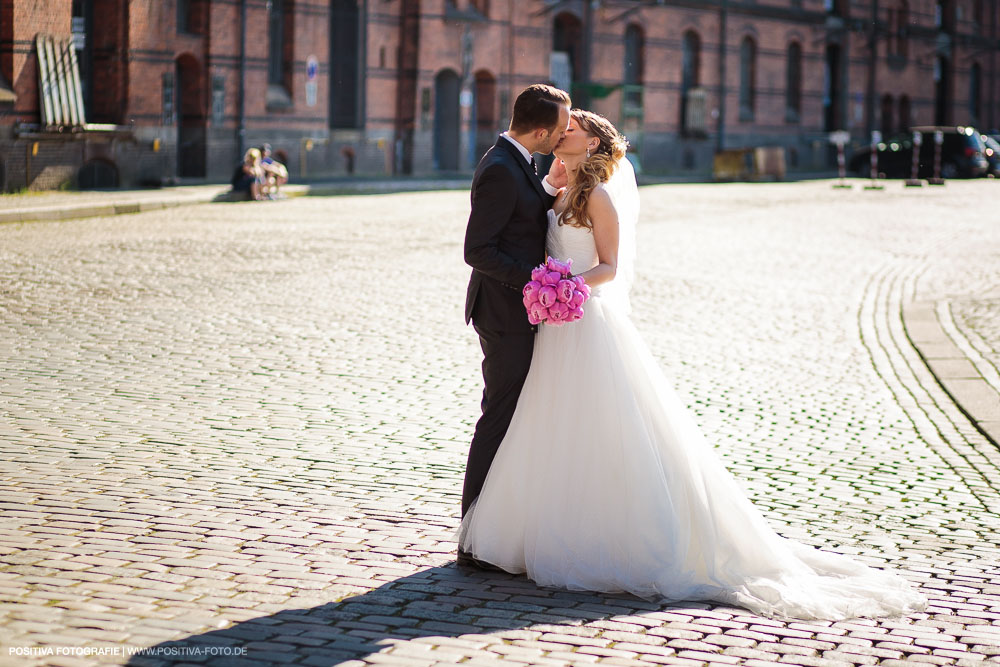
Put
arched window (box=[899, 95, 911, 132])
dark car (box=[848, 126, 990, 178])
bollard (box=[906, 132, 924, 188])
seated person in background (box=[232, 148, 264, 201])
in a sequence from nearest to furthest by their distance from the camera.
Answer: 1. seated person in background (box=[232, 148, 264, 201])
2. bollard (box=[906, 132, 924, 188])
3. dark car (box=[848, 126, 990, 178])
4. arched window (box=[899, 95, 911, 132])

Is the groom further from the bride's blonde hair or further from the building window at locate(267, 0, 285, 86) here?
the building window at locate(267, 0, 285, 86)

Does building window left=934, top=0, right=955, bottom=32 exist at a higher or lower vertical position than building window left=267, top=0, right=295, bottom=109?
higher

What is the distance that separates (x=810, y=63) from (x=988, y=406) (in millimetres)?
39713

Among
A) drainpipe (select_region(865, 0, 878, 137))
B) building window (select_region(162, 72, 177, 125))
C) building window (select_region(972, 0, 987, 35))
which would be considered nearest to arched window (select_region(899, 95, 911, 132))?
drainpipe (select_region(865, 0, 878, 137))

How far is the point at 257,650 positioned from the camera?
12.7ft

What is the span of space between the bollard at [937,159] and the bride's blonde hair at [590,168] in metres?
31.2

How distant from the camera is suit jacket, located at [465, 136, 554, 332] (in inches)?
189

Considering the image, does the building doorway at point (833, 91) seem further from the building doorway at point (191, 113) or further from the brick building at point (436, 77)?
the building doorway at point (191, 113)

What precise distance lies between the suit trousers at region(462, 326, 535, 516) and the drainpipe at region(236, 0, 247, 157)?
80.5 ft

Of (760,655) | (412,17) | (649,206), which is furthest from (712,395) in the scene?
(412,17)

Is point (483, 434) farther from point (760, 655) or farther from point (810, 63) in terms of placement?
point (810, 63)

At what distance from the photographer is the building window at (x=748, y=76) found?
144ft

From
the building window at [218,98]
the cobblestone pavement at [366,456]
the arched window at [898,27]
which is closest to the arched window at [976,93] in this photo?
the arched window at [898,27]

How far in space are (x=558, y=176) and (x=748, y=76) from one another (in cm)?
4074
